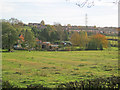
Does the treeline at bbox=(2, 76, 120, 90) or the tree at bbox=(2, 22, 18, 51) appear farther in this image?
the tree at bbox=(2, 22, 18, 51)

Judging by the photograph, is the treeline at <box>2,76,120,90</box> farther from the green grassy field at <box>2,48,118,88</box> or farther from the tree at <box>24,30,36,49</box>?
the tree at <box>24,30,36,49</box>

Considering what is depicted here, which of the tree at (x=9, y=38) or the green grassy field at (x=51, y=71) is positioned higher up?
the tree at (x=9, y=38)

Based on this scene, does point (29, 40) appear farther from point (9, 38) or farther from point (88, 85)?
point (88, 85)

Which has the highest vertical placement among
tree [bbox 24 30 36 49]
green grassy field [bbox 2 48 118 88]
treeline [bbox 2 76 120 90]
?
tree [bbox 24 30 36 49]

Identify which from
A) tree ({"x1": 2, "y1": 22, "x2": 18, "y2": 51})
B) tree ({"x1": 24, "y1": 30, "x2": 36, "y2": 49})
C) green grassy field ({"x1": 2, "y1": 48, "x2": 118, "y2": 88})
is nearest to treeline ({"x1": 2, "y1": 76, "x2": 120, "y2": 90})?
green grassy field ({"x1": 2, "y1": 48, "x2": 118, "y2": 88})

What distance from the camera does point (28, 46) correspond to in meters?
24.9

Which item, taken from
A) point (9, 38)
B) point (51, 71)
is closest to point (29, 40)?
point (9, 38)

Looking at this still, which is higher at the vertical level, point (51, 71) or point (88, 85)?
point (88, 85)

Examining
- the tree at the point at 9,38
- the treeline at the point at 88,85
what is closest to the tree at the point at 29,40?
the tree at the point at 9,38

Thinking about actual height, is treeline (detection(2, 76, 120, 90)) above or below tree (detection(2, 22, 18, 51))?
below

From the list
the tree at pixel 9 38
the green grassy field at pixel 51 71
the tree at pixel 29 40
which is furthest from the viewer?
the tree at pixel 9 38

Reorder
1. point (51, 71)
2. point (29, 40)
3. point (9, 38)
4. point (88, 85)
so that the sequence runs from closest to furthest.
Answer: point (88, 85)
point (51, 71)
point (29, 40)
point (9, 38)

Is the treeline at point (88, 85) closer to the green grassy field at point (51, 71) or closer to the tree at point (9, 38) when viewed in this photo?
the green grassy field at point (51, 71)

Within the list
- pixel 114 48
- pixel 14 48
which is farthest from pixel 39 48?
pixel 114 48
